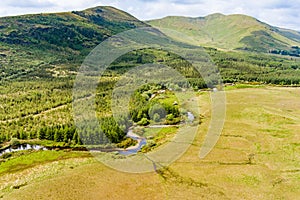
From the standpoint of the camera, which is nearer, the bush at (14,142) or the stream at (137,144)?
the stream at (137,144)

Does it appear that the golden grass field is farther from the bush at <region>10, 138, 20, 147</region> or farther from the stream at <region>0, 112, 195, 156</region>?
the bush at <region>10, 138, 20, 147</region>

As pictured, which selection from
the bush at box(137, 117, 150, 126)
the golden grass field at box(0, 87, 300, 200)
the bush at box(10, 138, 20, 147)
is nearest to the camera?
the golden grass field at box(0, 87, 300, 200)

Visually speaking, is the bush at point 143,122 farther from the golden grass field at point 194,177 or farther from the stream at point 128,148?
the golden grass field at point 194,177

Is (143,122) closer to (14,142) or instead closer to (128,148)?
(128,148)

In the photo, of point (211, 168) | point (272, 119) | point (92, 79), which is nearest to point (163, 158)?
point (211, 168)

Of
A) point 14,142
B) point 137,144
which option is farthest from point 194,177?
point 14,142

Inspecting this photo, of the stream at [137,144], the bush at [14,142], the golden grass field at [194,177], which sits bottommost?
the golden grass field at [194,177]

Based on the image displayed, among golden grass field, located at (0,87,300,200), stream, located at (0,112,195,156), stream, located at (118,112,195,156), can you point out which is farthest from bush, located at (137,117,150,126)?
golden grass field, located at (0,87,300,200)

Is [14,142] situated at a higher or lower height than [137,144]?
higher

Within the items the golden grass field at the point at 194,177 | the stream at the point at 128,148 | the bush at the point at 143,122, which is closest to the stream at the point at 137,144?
the stream at the point at 128,148

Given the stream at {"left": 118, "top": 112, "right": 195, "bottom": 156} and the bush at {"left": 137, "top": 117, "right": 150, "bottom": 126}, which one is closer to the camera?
the stream at {"left": 118, "top": 112, "right": 195, "bottom": 156}
